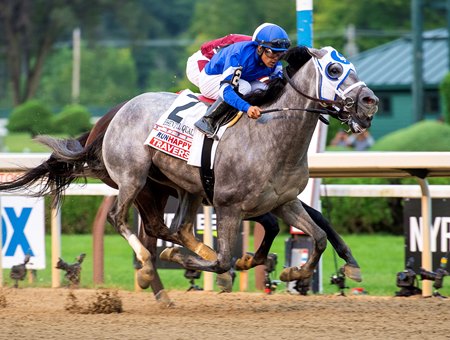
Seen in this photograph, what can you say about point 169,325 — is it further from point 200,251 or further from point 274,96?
point 274,96

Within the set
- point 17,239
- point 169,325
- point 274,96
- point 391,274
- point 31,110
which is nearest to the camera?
point 169,325

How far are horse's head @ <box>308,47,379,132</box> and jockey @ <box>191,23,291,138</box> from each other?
0.84ft

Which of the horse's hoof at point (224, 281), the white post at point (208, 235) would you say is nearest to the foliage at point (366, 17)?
the white post at point (208, 235)

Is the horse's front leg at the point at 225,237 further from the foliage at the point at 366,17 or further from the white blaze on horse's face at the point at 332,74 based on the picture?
the foliage at the point at 366,17

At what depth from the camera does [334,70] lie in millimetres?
5832

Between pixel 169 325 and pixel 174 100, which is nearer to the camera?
pixel 169 325

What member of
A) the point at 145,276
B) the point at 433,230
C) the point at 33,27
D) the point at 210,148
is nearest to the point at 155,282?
the point at 145,276

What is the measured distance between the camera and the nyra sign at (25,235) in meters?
8.02

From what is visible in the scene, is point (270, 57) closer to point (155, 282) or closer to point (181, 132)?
point (181, 132)

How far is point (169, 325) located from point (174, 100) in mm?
1542

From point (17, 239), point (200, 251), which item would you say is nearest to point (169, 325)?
point (200, 251)

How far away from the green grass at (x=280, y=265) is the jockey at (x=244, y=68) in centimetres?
205

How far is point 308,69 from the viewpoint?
6.04 metres

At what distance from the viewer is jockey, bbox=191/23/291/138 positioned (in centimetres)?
603
